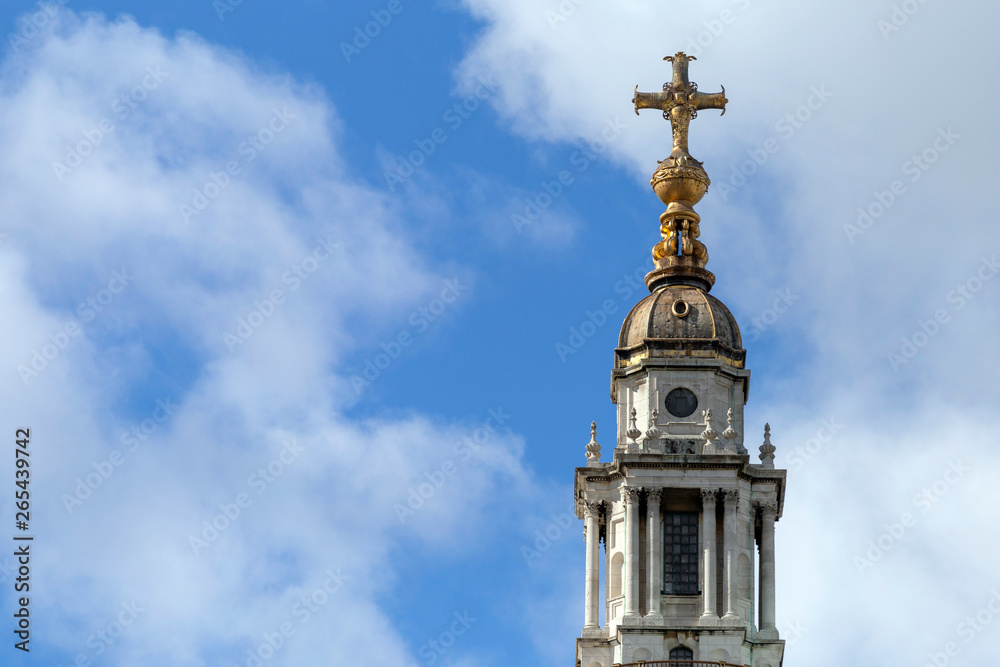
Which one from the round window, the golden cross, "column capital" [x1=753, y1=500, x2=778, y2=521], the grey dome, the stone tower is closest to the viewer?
the stone tower

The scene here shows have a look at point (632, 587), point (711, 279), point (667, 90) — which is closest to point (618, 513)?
point (632, 587)

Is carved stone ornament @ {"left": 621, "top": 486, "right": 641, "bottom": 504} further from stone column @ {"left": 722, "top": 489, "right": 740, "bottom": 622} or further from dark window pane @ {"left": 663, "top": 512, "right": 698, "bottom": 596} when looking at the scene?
stone column @ {"left": 722, "top": 489, "right": 740, "bottom": 622}

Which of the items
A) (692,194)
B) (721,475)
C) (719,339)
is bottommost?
(721,475)

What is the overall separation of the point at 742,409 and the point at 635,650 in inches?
475

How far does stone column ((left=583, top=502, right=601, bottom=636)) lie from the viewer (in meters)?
102

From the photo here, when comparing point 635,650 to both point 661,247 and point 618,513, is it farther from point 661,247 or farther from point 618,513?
point 661,247

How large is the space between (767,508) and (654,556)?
510 cm

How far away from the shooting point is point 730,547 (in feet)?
335

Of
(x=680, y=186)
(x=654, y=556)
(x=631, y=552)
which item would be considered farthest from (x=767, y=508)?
(x=680, y=186)

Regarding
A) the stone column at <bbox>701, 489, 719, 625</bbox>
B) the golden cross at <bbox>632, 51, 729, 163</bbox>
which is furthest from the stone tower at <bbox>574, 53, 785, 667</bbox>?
the golden cross at <bbox>632, 51, 729, 163</bbox>

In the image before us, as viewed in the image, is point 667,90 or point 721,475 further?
point 667,90

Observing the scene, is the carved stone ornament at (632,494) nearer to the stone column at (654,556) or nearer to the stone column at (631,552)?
the stone column at (631,552)

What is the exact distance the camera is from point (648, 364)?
348ft

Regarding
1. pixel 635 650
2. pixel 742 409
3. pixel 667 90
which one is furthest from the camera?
pixel 667 90
